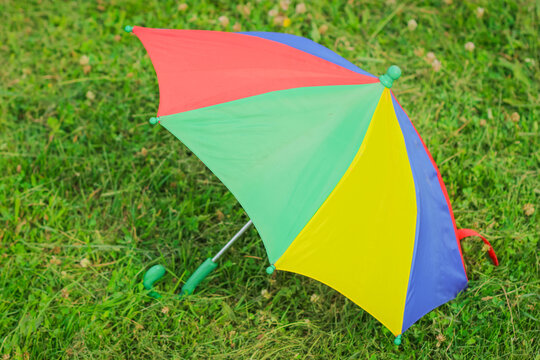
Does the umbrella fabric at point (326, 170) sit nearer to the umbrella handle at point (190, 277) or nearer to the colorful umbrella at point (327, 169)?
the colorful umbrella at point (327, 169)

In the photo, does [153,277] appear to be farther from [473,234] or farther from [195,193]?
[473,234]

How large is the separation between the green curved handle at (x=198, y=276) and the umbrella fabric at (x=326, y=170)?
0.85m

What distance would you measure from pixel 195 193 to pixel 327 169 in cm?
136

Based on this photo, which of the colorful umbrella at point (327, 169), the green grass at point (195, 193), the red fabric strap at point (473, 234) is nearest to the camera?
the colorful umbrella at point (327, 169)

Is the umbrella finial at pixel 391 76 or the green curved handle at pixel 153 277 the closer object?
the umbrella finial at pixel 391 76

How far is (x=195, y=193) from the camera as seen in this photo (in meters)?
2.95

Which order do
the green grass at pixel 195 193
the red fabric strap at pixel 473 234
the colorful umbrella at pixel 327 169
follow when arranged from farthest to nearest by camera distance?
the red fabric strap at pixel 473 234 → the green grass at pixel 195 193 → the colorful umbrella at pixel 327 169

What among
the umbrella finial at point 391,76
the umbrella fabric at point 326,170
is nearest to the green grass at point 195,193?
the umbrella fabric at point 326,170

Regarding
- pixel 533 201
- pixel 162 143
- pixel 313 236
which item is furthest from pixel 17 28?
pixel 533 201

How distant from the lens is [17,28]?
3.63 metres

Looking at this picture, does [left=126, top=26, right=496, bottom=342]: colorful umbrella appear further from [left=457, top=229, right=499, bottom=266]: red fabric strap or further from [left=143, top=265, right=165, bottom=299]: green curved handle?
[left=143, top=265, right=165, bottom=299]: green curved handle

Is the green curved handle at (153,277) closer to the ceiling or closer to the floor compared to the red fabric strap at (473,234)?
closer to the floor

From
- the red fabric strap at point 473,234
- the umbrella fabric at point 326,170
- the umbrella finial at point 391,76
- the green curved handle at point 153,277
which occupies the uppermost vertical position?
the umbrella finial at point 391,76

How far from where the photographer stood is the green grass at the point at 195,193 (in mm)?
2502
